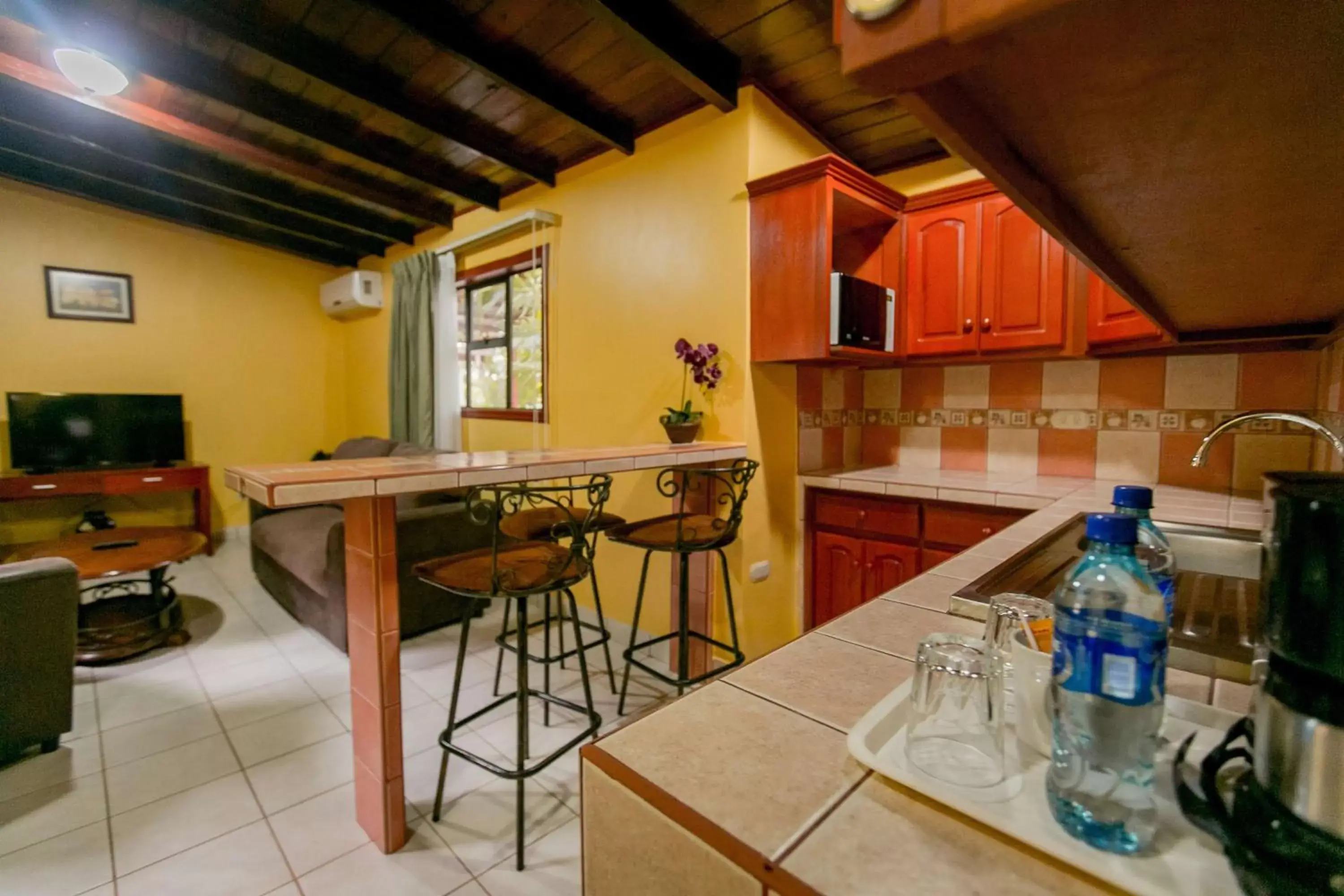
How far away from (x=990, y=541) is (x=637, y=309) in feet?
6.48

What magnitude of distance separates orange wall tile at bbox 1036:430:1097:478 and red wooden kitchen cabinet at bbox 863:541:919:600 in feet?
2.45

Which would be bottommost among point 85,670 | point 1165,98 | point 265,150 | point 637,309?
point 85,670

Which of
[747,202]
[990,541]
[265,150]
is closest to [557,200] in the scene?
[747,202]

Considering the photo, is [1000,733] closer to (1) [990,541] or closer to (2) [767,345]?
(1) [990,541]

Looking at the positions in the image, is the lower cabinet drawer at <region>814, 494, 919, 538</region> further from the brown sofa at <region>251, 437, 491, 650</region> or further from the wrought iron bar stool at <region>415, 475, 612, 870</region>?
the brown sofa at <region>251, 437, 491, 650</region>

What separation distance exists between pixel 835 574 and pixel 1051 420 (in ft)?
3.76

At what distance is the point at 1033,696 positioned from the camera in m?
0.47

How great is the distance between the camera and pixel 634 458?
1898 mm

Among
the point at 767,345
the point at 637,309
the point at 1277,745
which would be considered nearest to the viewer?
the point at 1277,745

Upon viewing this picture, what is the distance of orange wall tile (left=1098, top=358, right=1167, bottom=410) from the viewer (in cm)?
215

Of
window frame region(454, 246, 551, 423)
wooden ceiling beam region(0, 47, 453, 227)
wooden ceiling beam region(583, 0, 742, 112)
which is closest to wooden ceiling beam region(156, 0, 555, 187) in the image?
window frame region(454, 246, 551, 423)

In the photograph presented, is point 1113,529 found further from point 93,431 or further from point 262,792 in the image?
point 93,431

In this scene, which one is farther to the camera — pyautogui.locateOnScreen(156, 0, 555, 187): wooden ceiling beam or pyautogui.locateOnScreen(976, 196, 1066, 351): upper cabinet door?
pyautogui.locateOnScreen(976, 196, 1066, 351): upper cabinet door

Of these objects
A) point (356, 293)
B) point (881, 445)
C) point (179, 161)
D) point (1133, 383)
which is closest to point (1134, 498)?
point (1133, 383)
